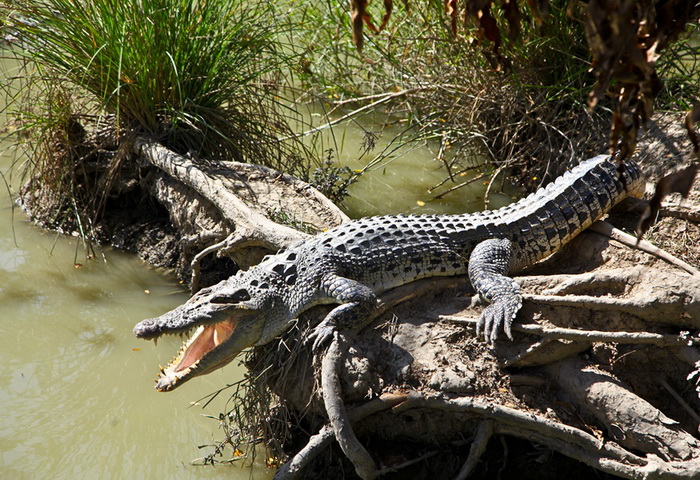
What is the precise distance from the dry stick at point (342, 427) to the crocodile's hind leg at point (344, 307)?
257mm

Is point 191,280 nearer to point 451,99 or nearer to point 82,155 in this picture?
point 82,155

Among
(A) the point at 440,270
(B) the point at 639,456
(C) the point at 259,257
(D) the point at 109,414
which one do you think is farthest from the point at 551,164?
(D) the point at 109,414

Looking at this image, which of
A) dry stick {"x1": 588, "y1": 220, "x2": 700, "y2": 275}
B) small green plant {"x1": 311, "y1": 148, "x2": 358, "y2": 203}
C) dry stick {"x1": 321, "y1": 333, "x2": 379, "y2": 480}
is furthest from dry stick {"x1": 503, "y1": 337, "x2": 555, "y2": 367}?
small green plant {"x1": 311, "y1": 148, "x2": 358, "y2": 203}

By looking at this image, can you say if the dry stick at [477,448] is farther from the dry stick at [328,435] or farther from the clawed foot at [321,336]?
the clawed foot at [321,336]

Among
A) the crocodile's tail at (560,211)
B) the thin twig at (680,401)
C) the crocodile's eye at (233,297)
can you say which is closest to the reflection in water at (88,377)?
the crocodile's eye at (233,297)

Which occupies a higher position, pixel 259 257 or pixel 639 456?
pixel 259 257

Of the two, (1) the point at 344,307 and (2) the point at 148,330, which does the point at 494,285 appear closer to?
(1) the point at 344,307

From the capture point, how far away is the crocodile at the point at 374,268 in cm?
367

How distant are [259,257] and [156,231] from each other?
1.45 m

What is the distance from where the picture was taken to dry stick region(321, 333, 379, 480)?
325cm

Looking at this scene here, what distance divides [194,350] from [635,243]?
253cm

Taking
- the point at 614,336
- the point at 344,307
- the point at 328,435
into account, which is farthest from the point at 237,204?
the point at 614,336

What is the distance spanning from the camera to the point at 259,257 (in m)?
4.77

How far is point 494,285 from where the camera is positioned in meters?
3.66
